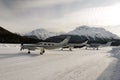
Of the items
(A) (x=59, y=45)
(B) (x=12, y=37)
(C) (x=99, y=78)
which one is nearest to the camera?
(C) (x=99, y=78)

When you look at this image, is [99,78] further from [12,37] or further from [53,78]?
[12,37]

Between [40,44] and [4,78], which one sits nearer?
[4,78]

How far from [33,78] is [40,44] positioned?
19935mm

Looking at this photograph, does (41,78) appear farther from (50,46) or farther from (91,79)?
(50,46)

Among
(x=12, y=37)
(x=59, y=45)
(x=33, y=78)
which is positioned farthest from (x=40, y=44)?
(x=12, y=37)

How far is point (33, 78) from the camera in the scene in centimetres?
897

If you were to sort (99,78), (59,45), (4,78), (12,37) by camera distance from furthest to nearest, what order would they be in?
1. (12,37)
2. (59,45)
3. (99,78)
4. (4,78)

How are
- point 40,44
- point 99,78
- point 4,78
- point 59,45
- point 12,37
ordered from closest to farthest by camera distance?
point 4,78
point 99,78
point 40,44
point 59,45
point 12,37

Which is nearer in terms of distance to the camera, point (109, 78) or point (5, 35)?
point (109, 78)

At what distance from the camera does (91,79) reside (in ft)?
29.6

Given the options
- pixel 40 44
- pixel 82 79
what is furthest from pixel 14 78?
pixel 40 44

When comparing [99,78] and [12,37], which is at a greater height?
[12,37]

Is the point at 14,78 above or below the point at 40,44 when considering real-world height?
below

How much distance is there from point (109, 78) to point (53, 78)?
9.71ft
